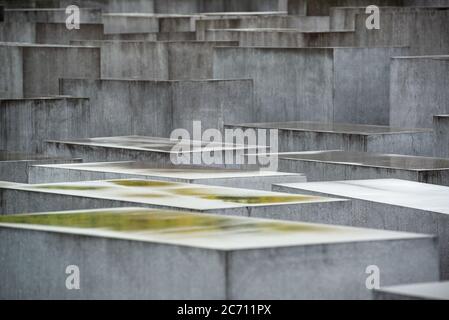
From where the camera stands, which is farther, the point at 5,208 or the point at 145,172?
the point at 145,172

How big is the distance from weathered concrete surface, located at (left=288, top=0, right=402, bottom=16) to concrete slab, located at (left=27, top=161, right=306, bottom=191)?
516 inches

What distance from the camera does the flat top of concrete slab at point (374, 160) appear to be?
433 inches

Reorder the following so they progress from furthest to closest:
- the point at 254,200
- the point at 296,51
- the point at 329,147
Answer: the point at 296,51 → the point at 329,147 → the point at 254,200

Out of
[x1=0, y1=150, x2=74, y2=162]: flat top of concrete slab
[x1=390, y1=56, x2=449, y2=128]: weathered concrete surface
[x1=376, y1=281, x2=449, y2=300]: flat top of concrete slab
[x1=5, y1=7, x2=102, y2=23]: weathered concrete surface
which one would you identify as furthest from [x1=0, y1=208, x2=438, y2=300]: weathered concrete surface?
[x1=5, y1=7, x2=102, y2=23]: weathered concrete surface

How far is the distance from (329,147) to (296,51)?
3.59 meters

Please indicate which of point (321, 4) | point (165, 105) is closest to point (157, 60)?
point (165, 105)

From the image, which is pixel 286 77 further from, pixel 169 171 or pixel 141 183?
pixel 141 183

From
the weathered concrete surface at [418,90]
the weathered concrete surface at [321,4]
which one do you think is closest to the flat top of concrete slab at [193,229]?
the weathered concrete surface at [418,90]

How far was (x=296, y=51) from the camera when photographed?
16.9 m

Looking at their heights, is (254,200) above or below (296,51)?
below

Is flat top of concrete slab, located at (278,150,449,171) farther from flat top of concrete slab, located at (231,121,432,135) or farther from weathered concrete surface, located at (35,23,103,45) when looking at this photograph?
weathered concrete surface, located at (35,23,103,45)

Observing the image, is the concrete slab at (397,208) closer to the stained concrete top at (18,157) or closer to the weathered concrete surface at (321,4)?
the stained concrete top at (18,157)
